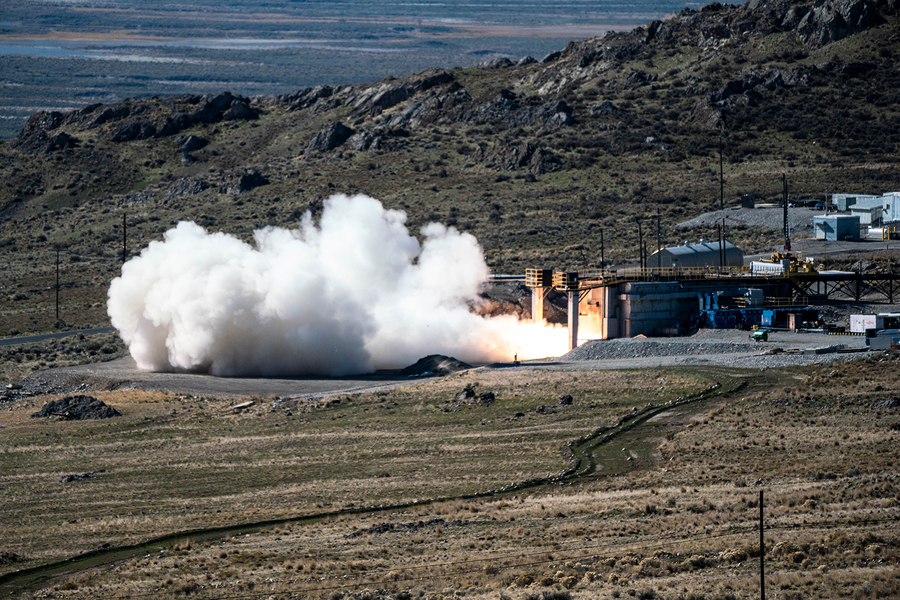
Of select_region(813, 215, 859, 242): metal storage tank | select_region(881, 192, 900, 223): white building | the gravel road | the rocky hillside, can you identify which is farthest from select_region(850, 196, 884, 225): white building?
the gravel road

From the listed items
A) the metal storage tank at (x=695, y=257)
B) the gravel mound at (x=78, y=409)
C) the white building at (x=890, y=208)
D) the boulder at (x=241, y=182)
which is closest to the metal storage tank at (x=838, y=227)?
the white building at (x=890, y=208)

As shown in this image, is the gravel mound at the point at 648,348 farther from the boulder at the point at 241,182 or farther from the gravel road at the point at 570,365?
the boulder at the point at 241,182

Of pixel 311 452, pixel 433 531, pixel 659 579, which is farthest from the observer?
pixel 311 452

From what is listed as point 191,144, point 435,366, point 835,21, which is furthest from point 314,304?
point 191,144

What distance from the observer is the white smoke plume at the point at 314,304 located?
7900cm

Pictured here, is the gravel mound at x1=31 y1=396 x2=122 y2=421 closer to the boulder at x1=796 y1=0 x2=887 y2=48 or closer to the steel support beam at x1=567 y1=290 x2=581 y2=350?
the steel support beam at x1=567 y1=290 x2=581 y2=350

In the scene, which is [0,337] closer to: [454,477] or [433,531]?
[454,477]

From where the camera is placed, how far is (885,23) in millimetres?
173875

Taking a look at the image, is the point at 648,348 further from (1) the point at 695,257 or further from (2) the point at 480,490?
(2) the point at 480,490

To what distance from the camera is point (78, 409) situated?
6906 centimetres

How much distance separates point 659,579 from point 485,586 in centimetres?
471

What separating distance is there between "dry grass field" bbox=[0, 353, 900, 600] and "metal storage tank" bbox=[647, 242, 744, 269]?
21363mm

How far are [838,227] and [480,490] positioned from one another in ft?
237

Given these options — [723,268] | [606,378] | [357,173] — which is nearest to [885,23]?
[357,173]
